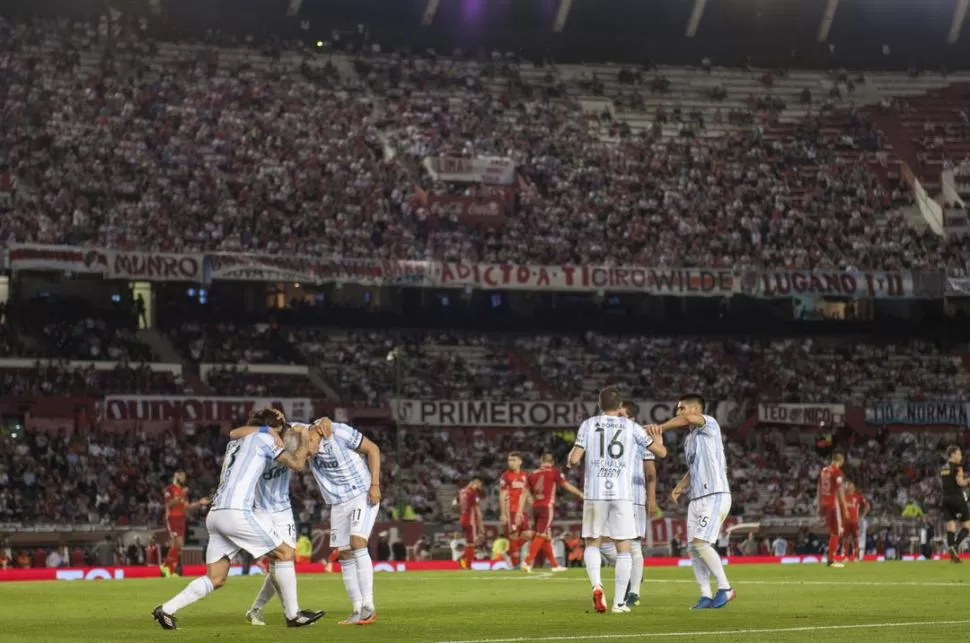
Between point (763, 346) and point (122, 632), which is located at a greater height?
point (763, 346)

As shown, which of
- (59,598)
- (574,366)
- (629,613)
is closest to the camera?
(629,613)

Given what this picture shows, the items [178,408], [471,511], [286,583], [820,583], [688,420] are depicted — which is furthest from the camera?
[178,408]

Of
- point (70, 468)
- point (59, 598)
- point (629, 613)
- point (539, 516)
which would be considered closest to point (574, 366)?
point (70, 468)

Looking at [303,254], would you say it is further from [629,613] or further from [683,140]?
[629,613]

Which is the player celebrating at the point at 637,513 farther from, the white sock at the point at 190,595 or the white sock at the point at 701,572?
the white sock at the point at 190,595

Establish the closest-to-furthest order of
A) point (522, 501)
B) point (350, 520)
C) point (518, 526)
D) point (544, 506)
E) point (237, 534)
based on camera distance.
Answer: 1. point (237, 534)
2. point (350, 520)
3. point (544, 506)
4. point (522, 501)
5. point (518, 526)

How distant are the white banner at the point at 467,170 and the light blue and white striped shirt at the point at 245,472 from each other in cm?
4648

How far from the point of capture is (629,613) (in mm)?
17984

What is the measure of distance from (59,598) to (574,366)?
37.8m

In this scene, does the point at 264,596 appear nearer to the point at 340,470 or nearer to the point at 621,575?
the point at 340,470

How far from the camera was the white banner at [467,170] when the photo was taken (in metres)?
62.1

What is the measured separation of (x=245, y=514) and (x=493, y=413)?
4023 cm

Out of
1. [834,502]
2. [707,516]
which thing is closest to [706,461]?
[707,516]

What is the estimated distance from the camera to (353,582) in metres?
17.3
